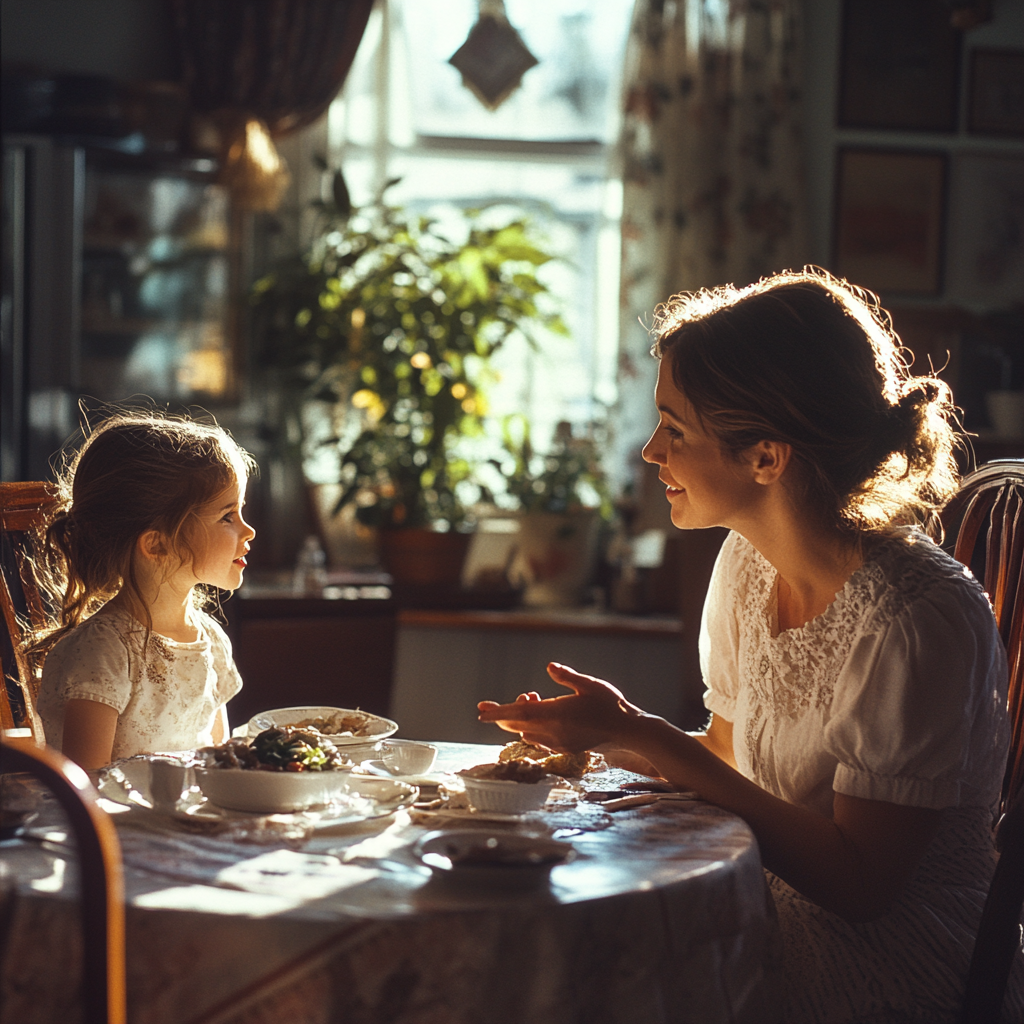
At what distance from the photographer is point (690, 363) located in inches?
55.3

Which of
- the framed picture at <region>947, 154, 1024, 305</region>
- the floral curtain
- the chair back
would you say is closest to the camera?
the chair back

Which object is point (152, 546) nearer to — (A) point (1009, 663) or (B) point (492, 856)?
(B) point (492, 856)

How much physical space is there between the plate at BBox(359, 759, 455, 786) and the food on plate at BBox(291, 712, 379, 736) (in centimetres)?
4

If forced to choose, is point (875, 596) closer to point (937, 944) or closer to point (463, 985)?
point (937, 944)

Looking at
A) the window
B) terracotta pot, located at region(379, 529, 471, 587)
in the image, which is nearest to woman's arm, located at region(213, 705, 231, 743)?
terracotta pot, located at region(379, 529, 471, 587)

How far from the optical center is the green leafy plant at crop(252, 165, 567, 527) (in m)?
3.65

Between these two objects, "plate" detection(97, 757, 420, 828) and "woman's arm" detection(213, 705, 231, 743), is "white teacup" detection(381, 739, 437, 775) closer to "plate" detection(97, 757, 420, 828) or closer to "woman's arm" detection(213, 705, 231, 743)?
"plate" detection(97, 757, 420, 828)

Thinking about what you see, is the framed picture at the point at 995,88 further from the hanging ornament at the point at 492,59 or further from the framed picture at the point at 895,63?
the hanging ornament at the point at 492,59

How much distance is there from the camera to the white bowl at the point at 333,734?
1343 millimetres

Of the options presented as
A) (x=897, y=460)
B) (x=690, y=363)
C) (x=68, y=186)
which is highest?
(x=68, y=186)

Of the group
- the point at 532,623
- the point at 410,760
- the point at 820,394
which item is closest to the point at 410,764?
the point at 410,760

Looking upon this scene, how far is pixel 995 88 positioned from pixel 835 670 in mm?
3356

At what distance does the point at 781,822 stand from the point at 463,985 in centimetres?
45

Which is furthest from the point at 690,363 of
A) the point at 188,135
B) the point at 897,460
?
the point at 188,135
